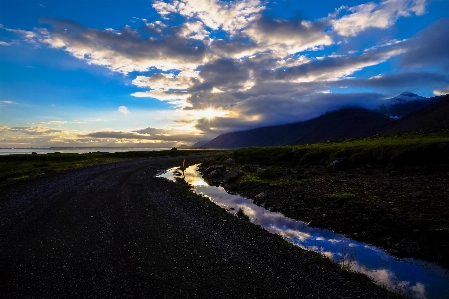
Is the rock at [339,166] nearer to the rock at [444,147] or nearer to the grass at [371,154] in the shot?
the grass at [371,154]

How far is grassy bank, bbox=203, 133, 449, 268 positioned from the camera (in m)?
17.6

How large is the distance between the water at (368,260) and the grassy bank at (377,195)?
1069 millimetres

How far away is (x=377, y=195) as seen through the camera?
25.7m

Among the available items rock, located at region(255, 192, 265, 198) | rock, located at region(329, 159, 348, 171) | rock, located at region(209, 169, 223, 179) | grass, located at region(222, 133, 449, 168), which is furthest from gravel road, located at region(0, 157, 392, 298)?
grass, located at region(222, 133, 449, 168)

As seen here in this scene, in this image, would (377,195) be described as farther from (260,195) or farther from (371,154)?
(371,154)

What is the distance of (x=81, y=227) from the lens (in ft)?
67.6

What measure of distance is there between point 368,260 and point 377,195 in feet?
40.6

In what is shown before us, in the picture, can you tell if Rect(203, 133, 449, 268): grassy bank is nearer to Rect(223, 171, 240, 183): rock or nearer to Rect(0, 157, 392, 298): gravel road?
Rect(223, 171, 240, 183): rock

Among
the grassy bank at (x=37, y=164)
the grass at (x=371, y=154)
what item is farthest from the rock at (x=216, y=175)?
the grassy bank at (x=37, y=164)

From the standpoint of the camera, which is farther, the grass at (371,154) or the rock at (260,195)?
the grass at (371,154)

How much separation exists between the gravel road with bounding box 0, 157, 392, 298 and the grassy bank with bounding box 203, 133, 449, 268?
5.95 metres

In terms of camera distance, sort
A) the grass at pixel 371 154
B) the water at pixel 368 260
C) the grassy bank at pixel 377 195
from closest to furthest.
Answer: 1. the water at pixel 368 260
2. the grassy bank at pixel 377 195
3. the grass at pixel 371 154

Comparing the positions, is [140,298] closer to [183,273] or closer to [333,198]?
[183,273]

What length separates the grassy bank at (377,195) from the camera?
17.6 m
